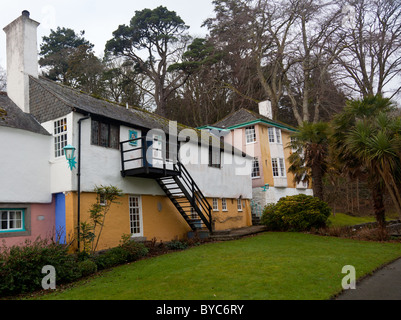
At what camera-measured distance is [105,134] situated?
604 inches

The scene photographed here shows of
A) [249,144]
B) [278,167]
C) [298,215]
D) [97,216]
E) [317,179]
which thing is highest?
[249,144]

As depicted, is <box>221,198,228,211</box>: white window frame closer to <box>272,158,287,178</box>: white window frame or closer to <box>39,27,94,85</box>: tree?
<box>272,158,287,178</box>: white window frame

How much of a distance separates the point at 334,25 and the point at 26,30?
2476 cm

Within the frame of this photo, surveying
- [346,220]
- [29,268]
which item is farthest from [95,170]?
[346,220]

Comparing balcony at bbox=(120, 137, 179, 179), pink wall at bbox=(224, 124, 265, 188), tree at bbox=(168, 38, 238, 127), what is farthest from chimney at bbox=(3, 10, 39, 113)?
pink wall at bbox=(224, 124, 265, 188)

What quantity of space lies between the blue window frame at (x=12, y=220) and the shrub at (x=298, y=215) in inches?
559

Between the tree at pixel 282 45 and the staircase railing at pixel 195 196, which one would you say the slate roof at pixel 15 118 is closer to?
the staircase railing at pixel 195 196

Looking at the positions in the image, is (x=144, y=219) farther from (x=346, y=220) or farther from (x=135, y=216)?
(x=346, y=220)

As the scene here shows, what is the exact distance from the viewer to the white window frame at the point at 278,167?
30391mm

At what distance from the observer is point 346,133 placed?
60.2 ft

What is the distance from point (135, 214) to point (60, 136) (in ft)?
15.6

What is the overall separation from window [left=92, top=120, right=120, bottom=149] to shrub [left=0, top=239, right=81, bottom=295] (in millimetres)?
5503

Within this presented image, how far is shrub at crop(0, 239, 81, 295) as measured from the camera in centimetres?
917

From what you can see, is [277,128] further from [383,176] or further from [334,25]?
[383,176]
